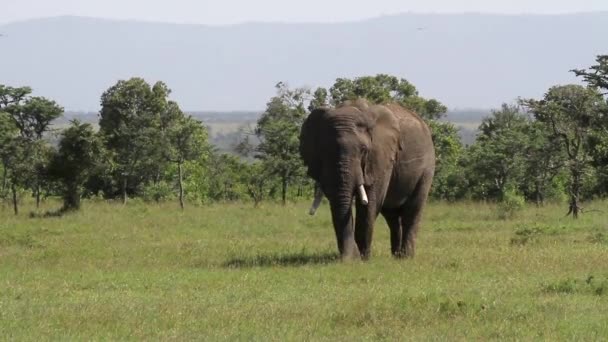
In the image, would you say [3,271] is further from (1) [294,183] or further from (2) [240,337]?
(1) [294,183]

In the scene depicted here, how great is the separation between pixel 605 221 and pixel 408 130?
9284mm

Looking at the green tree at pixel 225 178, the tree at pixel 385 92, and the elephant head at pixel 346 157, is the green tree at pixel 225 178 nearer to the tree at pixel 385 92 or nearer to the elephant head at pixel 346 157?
the tree at pixel 385 92

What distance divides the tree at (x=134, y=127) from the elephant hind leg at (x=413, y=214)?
2347 centimetres

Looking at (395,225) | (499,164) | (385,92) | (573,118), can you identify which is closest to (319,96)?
(385,92)

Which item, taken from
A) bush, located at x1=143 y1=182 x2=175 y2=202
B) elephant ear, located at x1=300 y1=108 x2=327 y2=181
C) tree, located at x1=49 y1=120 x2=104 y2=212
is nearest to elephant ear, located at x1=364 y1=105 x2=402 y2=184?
elephant ear, located at x1=300 y1=108 x2=327 y2=181

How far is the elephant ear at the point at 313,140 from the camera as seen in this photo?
19.3 meters

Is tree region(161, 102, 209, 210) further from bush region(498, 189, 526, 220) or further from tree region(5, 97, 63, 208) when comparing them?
bush region(498, 189, 526, 220)

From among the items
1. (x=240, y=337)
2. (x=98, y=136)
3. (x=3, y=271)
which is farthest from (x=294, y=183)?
(x=240, y=337)

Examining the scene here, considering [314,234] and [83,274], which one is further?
[314,234]

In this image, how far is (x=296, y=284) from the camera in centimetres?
1636

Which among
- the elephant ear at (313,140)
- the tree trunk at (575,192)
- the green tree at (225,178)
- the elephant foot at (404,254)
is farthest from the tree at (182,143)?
the elephant ear at (313,140)

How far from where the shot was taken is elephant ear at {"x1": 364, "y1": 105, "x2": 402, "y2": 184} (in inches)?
773

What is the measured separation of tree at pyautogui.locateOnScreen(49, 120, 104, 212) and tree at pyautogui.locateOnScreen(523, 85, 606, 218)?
1562cm

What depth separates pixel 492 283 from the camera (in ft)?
53.0
